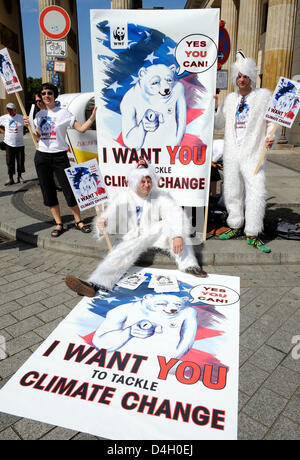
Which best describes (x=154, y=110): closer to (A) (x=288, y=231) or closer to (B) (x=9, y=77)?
(B) (x=9, y=77)

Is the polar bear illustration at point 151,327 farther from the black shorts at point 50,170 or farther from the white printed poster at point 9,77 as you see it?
the white printed poster at point 9,77

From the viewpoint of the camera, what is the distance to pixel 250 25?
48.2 ft

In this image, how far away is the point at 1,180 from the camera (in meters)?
8.06

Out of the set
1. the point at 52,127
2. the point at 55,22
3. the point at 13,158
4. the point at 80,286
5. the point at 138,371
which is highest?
the point at 55,22

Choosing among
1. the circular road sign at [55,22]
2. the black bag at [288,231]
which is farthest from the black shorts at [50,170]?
the circular road sign at [55,22]

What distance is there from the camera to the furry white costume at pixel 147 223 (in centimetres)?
350

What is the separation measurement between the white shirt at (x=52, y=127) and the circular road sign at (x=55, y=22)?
2.69 meters

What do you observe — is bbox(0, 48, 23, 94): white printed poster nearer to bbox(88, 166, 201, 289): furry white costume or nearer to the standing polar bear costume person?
bbox(88, 166, 201, 289): furry white costume

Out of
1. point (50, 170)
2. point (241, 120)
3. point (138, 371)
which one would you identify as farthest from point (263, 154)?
point (138, 371)

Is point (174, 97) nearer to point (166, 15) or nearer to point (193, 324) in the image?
point (166, 15)

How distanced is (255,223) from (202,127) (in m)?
1.21

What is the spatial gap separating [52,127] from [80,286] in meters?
2.12

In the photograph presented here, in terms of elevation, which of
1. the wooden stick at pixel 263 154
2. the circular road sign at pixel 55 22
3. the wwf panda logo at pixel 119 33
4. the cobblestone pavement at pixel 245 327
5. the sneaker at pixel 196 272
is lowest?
the cobblestone pavement at pixel 245 327

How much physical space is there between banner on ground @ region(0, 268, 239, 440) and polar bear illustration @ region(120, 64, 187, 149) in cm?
185
